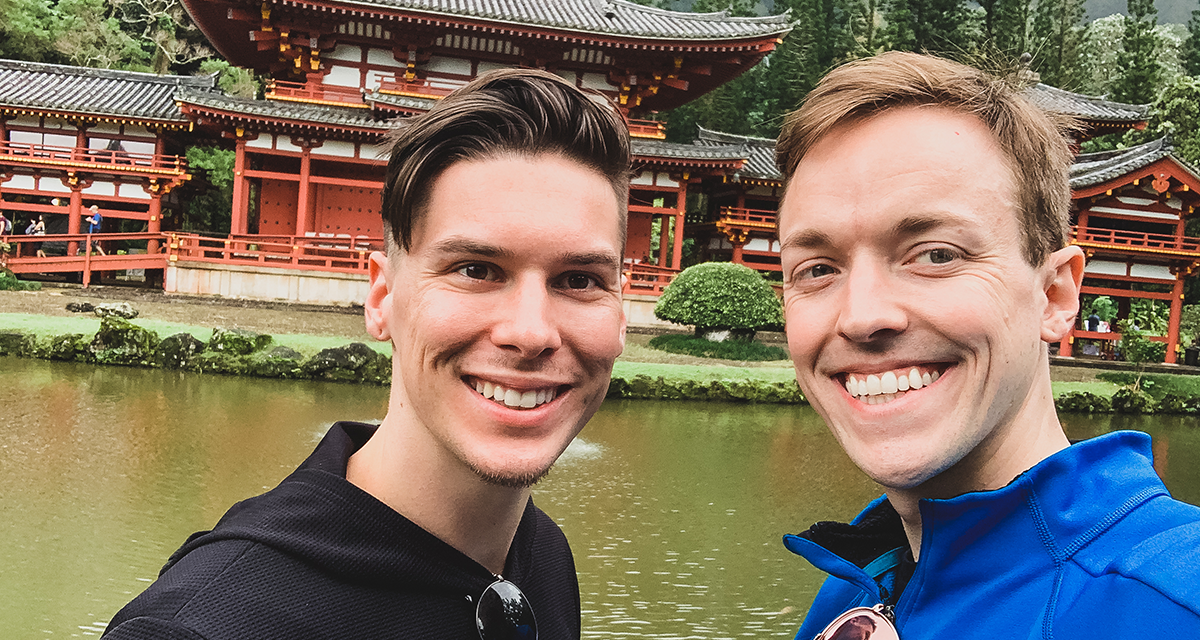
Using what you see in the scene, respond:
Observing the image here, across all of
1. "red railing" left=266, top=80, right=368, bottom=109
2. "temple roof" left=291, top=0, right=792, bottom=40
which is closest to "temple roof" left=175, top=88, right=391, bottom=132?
"red railing" left=266, top=80, right=368, bottom=109

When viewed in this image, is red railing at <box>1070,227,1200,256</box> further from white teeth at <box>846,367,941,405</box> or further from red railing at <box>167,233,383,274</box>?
white teeth at <box>846,367,941,405</box>

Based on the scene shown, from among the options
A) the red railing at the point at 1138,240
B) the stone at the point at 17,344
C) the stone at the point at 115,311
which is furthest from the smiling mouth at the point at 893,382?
the red railing at the point at 1138,240

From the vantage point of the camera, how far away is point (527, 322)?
5.08 ft

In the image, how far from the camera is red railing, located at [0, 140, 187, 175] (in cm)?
1722

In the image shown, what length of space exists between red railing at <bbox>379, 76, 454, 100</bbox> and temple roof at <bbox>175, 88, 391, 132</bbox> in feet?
2.51

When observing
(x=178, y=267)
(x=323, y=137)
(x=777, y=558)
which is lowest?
(x=777, y=558)

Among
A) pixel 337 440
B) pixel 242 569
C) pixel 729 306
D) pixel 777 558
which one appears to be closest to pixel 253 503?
pixel 242 569

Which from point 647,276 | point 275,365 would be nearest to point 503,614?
point 275,365

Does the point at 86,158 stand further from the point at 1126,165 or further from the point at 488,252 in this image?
the point at 1126,165

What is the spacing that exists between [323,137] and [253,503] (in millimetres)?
16178

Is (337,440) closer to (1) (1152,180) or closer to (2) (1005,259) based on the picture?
(2) (1005,259)

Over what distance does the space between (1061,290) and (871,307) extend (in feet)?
1.23

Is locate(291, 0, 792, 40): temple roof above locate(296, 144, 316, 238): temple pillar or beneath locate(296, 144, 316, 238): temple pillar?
above

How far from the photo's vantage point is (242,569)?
52.6 inches
